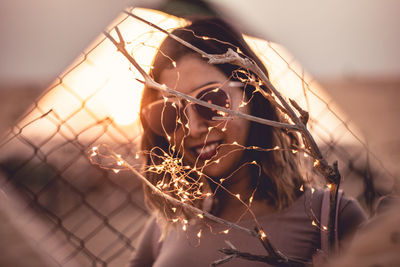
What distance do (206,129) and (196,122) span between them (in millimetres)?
35

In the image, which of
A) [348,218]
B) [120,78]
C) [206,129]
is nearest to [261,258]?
[206,129]

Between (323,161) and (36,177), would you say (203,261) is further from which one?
(36,177)

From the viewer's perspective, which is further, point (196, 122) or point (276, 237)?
point (276, 237)

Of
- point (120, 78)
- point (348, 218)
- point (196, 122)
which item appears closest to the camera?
point (196, 122)

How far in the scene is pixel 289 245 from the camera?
1047 mm

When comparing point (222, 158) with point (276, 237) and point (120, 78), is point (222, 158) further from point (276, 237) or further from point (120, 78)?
point (120, 78)

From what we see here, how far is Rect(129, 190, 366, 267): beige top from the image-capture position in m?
1.03

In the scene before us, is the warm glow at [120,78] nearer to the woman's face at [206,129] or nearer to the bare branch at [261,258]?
the woman's face at [206,129]

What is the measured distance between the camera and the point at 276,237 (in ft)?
3.50

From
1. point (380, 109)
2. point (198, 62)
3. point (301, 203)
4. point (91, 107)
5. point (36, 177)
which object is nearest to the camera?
point (198, 62)

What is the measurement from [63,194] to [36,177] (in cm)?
47

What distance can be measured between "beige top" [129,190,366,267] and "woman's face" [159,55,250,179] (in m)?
0.20

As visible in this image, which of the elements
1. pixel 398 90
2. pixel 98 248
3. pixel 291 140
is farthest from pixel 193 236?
pixel 398 90

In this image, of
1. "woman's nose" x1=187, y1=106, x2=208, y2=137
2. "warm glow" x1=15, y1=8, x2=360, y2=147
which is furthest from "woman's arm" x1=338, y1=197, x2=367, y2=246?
"woman's nose" x1=187, y1=106, x2=208, y2=137
